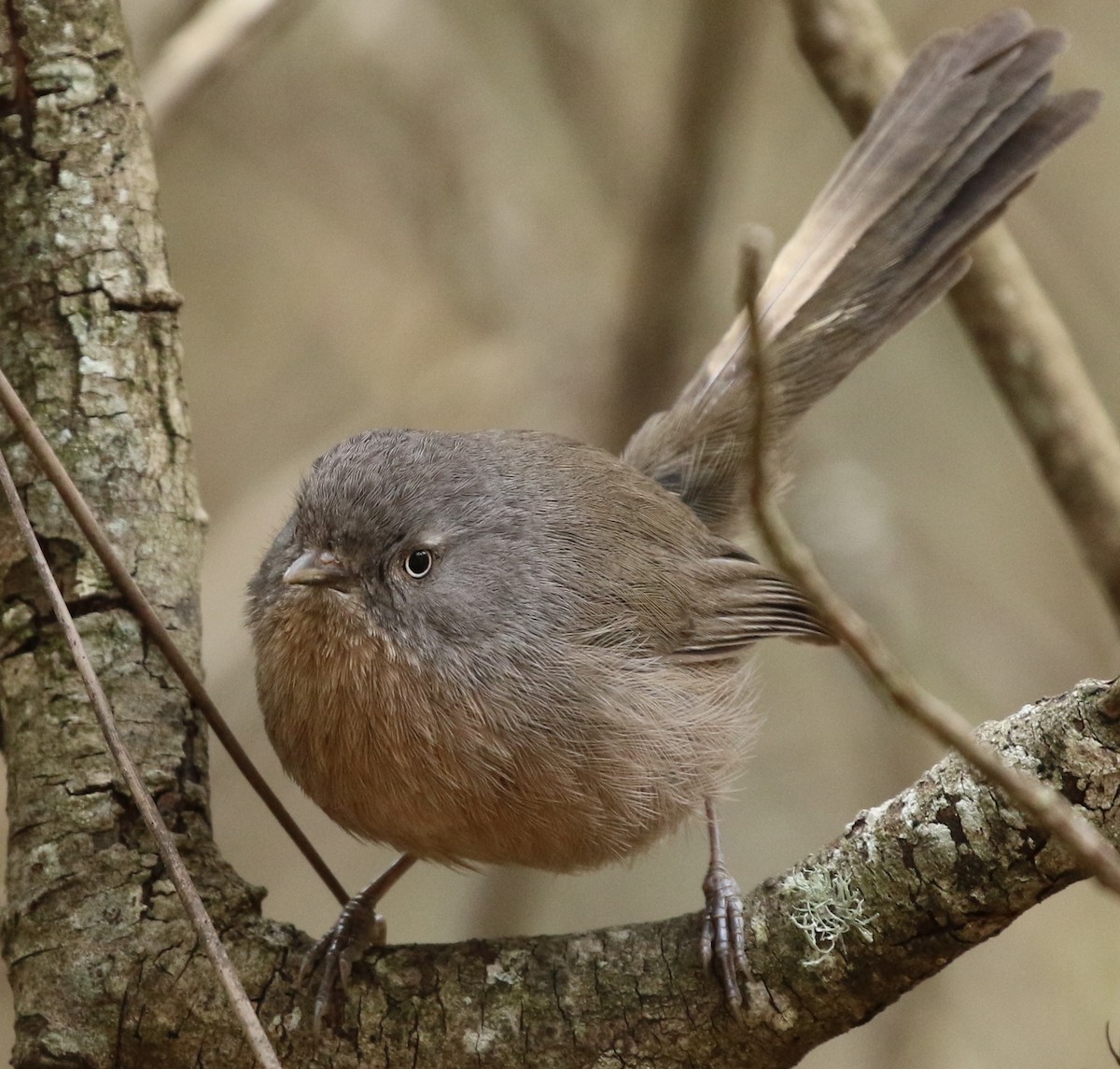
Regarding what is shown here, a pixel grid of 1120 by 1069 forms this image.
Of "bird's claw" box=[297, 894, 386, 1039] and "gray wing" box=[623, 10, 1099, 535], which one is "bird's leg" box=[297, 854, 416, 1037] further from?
"gray wing" box=[623, 10, 1099, 535]

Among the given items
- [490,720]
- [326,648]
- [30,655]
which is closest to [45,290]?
[30,655]

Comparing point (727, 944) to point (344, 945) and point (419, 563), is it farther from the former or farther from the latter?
point (419, 563)

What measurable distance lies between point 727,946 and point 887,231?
7.48 ft

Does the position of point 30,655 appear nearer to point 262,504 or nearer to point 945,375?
point 262,504

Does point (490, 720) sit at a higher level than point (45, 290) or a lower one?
lower

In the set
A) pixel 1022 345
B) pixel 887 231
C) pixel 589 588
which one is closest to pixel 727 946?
pixel 589 588

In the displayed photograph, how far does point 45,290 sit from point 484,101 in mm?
2889

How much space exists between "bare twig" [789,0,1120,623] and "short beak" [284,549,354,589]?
6.15 ft

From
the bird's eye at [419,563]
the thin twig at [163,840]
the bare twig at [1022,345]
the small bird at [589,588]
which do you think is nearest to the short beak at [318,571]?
the small bird at [589,588]

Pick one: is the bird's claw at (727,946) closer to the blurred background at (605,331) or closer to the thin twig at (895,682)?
the thin twig at (895,682)

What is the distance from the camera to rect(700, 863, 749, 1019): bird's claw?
86.9 inches

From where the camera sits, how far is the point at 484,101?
5.30 m

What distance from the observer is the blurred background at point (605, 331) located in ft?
14.7

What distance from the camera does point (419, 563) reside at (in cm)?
308
